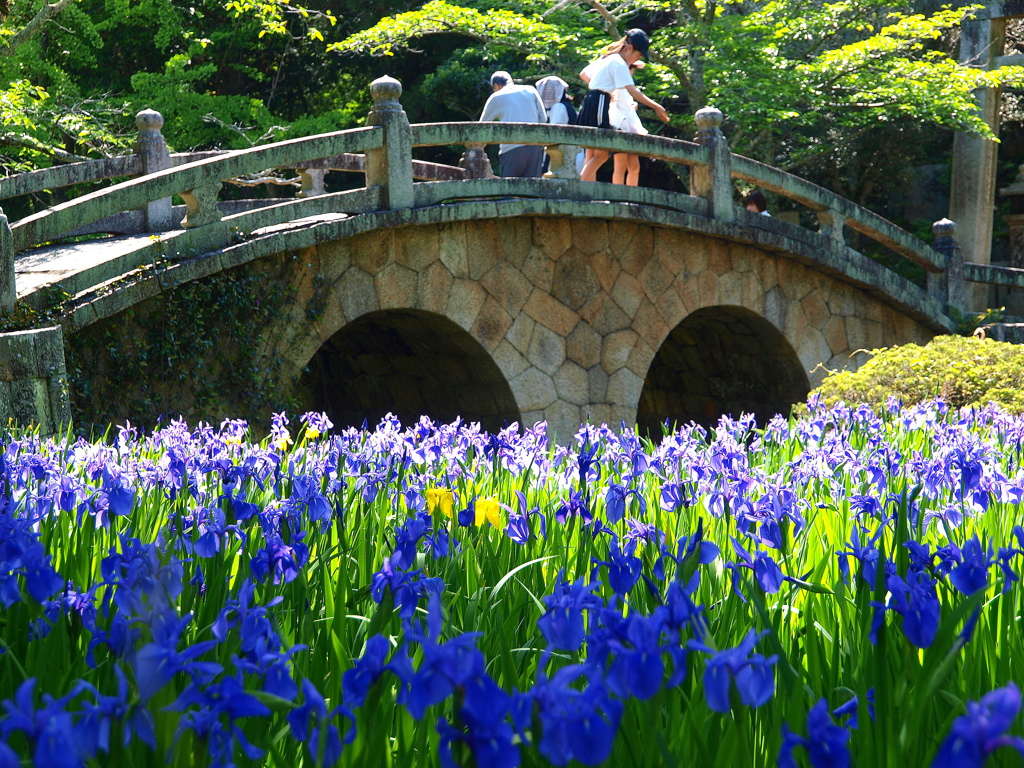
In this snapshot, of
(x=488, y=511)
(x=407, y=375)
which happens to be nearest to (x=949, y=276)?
(x=407, y=375)

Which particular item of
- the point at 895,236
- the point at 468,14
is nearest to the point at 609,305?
the point at 895,236

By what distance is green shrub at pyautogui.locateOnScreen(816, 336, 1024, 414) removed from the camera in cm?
581

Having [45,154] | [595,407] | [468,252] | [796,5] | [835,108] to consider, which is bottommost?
[595,407]

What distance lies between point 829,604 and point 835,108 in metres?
13.0

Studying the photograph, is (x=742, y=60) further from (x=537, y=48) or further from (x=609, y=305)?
(x=609, y=305)

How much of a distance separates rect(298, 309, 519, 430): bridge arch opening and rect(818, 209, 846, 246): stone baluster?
401 cm

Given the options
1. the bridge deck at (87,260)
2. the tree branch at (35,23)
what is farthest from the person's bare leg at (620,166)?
the tree branch at (35,23)

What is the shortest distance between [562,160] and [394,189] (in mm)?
1654

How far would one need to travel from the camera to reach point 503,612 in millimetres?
1698

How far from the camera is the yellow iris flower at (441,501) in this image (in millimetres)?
2174

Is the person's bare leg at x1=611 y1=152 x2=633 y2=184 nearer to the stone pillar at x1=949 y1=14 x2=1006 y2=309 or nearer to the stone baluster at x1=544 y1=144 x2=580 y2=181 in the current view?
the stone baluster at x1=544 y1=144 x2=580 y2=181

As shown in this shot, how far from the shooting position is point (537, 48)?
12516mm

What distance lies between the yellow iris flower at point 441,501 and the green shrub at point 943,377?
407cm

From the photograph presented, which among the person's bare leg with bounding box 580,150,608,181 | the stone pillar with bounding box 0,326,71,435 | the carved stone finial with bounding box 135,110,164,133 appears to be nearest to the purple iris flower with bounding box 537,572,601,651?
the stone pillar with bounding box 0,326,71,435
